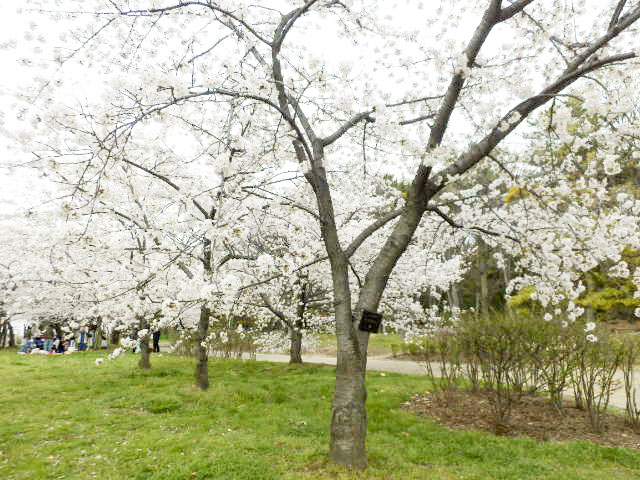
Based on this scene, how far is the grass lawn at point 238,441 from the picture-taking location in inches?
188

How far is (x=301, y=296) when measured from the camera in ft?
43.7

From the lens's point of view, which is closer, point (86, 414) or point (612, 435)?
point (612, 435)

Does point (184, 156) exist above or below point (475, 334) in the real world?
above

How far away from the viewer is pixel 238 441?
561cm

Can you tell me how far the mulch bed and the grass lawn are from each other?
1.63 feet

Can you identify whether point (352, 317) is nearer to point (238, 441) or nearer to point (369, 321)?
point (369, 321)

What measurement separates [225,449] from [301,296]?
812cm

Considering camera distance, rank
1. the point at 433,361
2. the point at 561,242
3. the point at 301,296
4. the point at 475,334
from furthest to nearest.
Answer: the point at 433,361 < the point at 301,296 < the point at 475,334 < the point at 561,242

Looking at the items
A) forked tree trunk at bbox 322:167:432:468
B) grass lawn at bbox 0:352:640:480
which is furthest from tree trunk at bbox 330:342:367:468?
grass lawn at bbox 0:352:640:480

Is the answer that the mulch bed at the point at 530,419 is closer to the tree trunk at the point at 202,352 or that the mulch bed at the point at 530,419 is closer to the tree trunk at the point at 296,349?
the tree trunk at the point at 202,352

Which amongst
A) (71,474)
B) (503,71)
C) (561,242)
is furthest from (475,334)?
(71,474)

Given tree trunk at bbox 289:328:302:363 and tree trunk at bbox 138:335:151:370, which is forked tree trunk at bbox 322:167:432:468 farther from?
tree trunk at bbox 138:335:151:370

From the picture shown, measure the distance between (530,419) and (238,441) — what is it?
475cm

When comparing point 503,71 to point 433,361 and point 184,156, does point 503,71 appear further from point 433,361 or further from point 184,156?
point 433,361
